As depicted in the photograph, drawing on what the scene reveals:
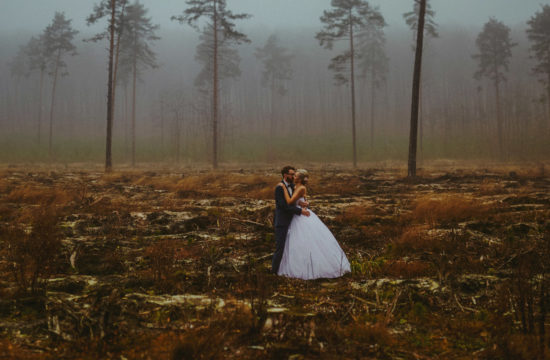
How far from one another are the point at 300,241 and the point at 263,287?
140cm

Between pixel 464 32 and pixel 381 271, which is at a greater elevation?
pixel 464 32

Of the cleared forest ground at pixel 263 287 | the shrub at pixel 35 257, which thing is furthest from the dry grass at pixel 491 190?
the shrub at pixel 35 257

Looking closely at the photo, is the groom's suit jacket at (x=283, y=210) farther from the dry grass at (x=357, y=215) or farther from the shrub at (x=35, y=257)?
the dry grass at (x=357, y=215)

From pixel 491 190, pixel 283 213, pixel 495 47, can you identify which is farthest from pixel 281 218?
pixel 495 47

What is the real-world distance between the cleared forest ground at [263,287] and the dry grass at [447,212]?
40 millimetres

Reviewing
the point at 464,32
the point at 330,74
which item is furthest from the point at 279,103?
the point at 464,32

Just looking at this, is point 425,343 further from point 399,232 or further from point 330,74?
point 330,74

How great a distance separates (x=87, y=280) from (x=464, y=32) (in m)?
82.0

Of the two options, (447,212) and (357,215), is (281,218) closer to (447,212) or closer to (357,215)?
(357,215)

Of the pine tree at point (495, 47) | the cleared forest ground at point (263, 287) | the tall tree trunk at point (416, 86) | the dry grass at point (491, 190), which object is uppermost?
the pine tree at point (495, 47)

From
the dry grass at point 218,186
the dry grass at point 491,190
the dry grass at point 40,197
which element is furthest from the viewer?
the dry grass at point 218,186

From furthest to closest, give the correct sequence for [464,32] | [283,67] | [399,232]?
[464,32]
[283,67]
[399,232]

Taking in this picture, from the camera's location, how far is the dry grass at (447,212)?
7664 mm

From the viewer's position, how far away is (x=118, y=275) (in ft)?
15.9
